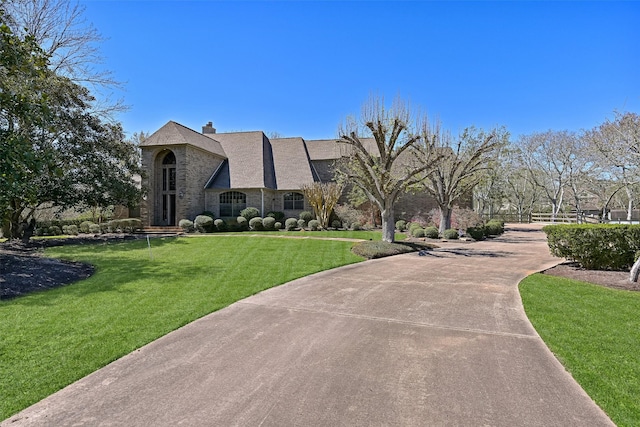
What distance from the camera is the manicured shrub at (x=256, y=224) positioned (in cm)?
2236

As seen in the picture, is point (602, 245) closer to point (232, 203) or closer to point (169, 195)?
point (232, 203)

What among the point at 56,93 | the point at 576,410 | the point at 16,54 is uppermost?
the point at 56,93

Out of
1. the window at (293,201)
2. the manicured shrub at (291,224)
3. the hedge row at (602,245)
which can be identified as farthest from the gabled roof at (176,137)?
the hedge row at (602,245)

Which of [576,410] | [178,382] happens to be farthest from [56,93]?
[576,410]

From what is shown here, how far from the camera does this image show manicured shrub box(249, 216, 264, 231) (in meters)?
22.4

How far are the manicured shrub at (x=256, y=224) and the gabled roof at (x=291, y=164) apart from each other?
352 centimetres

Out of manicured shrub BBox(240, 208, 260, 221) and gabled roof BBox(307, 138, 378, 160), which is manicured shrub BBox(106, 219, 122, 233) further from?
gabled roof BBox(307, 138, 378, 160)

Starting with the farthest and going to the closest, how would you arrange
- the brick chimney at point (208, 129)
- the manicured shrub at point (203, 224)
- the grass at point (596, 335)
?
the brick chimney at point (208, 129) < the manicured shrub at point (203, 224) < the grass at point (596, 335)

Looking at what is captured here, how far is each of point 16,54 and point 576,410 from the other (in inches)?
432

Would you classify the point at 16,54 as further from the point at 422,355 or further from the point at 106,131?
the point at 106,131

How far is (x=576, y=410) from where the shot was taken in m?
2.88

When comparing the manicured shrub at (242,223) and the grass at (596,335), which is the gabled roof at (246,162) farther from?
the grass at (596,335)

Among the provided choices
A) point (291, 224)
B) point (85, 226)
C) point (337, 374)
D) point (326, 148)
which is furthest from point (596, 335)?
point (85, 226)

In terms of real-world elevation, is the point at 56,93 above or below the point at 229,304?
above
